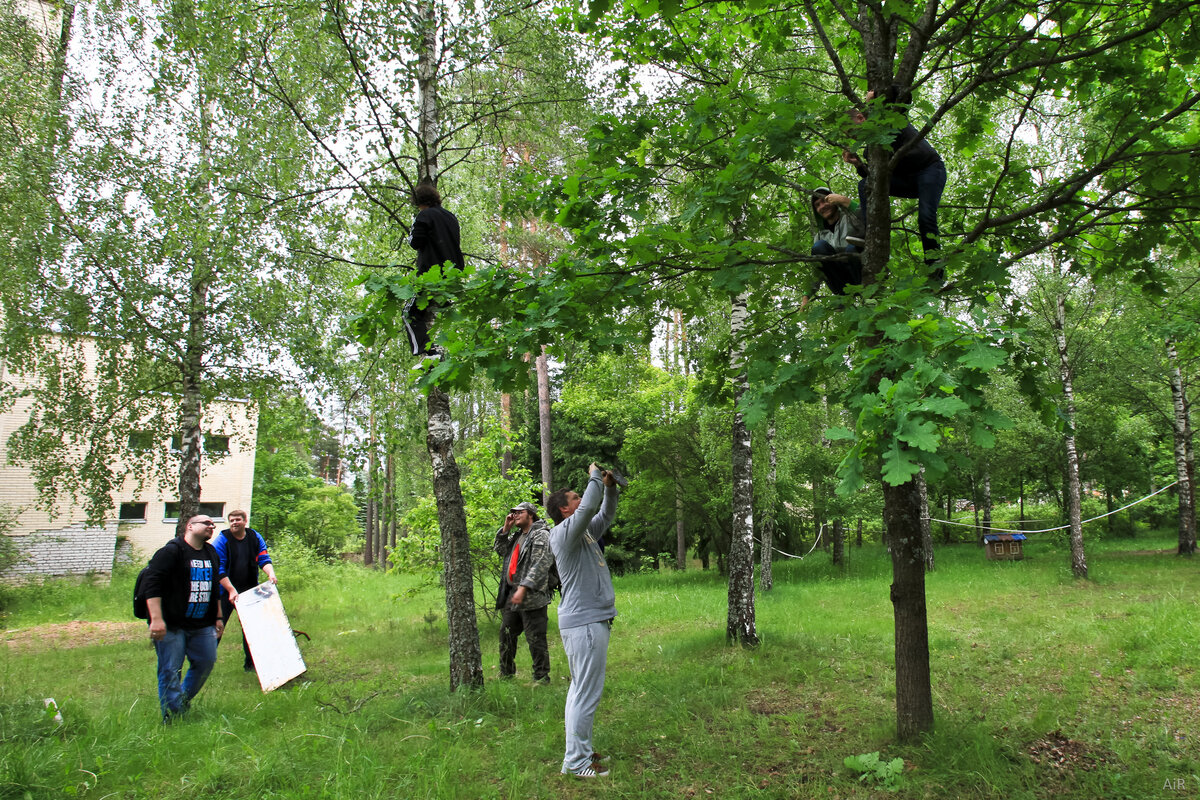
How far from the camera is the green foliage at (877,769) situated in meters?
3.94

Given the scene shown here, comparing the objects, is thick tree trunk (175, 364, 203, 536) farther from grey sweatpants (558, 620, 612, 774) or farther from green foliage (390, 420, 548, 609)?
grey sweatpants (558, 620, 612, 774)

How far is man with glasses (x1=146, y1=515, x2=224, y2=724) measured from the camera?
5309 mm

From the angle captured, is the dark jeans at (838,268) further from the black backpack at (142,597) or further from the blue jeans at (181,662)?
the blue jeans at (181,662)

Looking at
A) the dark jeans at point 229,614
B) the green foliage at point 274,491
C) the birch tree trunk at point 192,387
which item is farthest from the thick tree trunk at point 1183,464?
the green foliage at point 274,491

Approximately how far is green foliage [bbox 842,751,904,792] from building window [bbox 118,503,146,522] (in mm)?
24821

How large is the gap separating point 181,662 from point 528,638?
9.93 feet

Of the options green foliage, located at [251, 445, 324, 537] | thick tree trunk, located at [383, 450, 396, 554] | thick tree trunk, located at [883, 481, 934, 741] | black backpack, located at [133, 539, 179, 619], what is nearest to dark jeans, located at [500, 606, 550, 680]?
thick tree trunk, located at [383, 450, 396, 554]

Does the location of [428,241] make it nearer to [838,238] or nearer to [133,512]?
[838,238]

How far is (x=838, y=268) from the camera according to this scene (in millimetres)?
4844

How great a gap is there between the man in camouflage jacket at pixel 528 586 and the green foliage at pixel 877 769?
3.25m

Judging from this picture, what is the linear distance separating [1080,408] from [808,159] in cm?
1750

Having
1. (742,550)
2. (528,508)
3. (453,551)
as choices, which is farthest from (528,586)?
(742,550)

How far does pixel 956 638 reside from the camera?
7875 millimetres

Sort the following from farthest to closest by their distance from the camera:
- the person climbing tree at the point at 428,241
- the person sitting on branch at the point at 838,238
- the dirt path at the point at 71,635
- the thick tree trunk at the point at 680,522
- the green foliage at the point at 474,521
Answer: the thick tree trunk at the point at 680,522, the dirt path at the point at 71,635, the green foliage at the point at 474,521, the person climbing tree at the point at 428,241, the person sitting on branch at the point at 838,238
